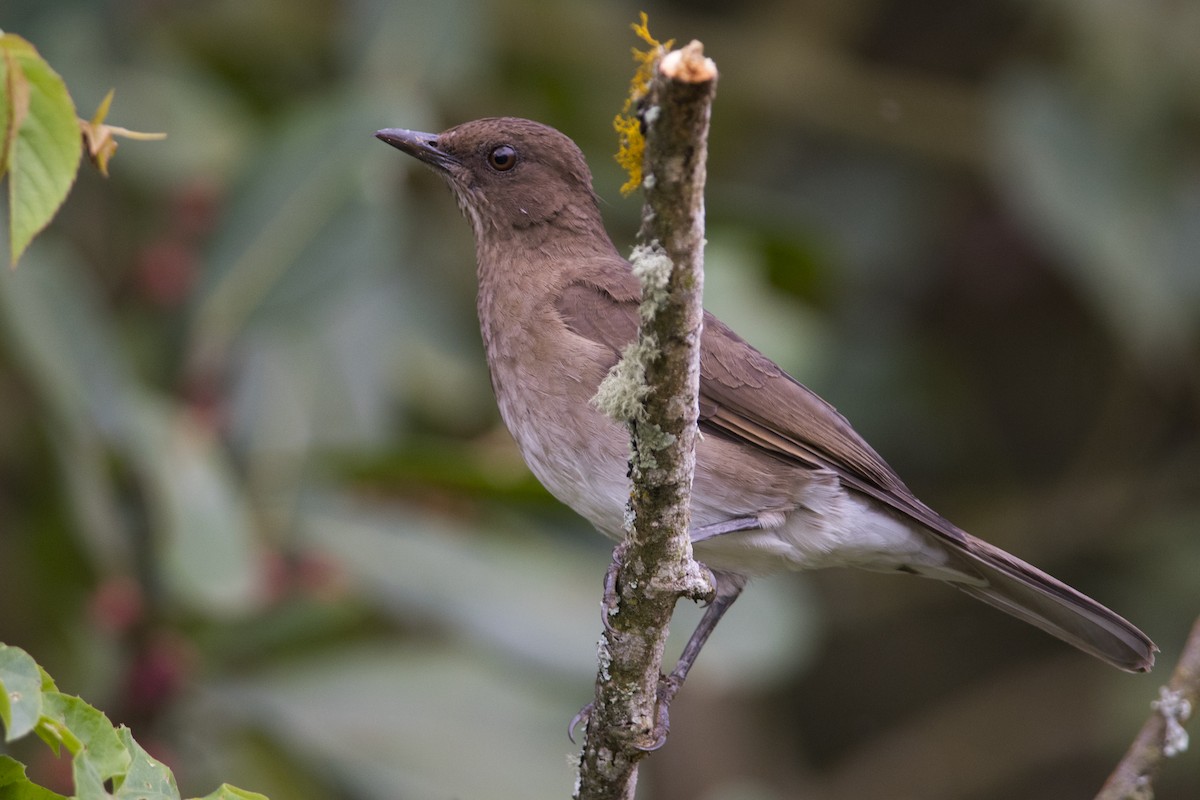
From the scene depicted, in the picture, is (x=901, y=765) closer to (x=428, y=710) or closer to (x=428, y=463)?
(x=428, y=710)

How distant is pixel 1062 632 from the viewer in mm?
3832

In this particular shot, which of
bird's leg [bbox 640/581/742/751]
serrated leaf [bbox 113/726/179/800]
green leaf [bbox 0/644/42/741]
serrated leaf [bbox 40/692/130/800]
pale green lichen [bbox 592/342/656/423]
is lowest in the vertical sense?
bird's leg [bbox 640/581/742/751]

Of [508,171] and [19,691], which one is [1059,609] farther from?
[19,691]

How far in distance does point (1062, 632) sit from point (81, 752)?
8.63 feet

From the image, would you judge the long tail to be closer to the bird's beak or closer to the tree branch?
the tree branch

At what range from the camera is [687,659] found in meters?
3.86

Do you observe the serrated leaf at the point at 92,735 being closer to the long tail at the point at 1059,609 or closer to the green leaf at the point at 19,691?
the green leaf at the point at 19,691

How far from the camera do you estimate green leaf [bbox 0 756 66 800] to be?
2.13 metres

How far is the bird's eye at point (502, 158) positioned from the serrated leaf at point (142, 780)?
2.47 m

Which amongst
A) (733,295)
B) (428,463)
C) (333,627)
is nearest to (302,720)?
(333,627)

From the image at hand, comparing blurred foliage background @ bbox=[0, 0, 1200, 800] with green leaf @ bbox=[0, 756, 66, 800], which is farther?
blurred foliage background @ bbox=[0, 0, 1200, 800]

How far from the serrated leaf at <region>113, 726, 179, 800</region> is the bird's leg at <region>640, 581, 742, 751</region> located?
1.09 meters

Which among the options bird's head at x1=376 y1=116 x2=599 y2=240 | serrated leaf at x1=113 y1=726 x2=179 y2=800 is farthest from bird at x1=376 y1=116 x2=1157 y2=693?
serrated leaf at x1=113 y1=726 x2=179 y2=800

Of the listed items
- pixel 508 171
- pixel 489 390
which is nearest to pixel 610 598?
pixel 508 171
